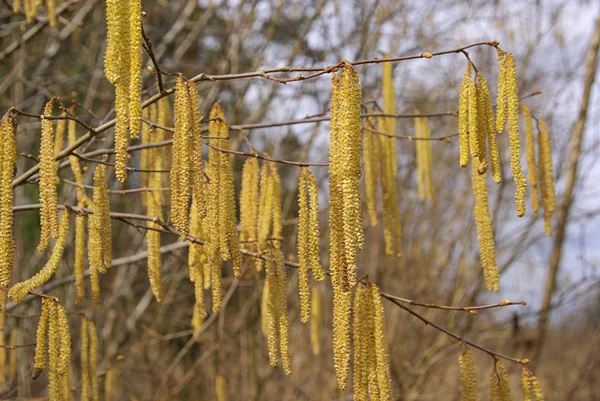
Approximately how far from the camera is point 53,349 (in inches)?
52.1

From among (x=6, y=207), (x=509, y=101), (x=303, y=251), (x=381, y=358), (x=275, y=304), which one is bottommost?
(x=381, y=358)

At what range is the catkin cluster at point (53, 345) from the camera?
1326 millimetres

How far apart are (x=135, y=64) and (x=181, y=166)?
0.70ft

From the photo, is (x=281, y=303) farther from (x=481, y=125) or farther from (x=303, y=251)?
(x=481, y=125)

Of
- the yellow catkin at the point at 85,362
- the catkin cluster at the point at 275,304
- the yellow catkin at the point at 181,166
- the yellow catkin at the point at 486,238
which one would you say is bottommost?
the yellow catkin at the point at 85,362

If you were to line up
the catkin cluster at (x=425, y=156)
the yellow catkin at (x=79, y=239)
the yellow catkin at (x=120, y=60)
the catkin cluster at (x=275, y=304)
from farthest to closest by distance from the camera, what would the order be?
the catkin cluster at (x=425, y=156) → the yellow catkin at (x=79, y=239) → the catkin cluster at (x=275, y=304) → the yellow catkin at (x=120, y=60)

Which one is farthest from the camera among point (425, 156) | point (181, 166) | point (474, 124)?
point (425, 156)

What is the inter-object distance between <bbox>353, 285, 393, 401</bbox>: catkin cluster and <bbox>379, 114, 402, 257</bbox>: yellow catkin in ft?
1.28

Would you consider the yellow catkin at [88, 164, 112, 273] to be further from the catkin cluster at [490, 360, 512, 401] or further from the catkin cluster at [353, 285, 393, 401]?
the catkin cluster at [490, 360, 512, 401]

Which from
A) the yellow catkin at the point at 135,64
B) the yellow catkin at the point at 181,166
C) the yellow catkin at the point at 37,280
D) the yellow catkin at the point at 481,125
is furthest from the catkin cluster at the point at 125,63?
the yellow catkin at the point at 481,125

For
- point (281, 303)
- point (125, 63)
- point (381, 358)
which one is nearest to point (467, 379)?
point (381, 358)

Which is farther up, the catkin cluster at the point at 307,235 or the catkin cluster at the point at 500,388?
the catkin cluster at the point at 307,235

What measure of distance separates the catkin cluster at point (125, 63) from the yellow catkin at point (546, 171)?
45.7 inches

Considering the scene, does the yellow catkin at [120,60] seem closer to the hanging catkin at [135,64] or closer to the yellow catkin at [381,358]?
the hanging catkin at [135,64]
